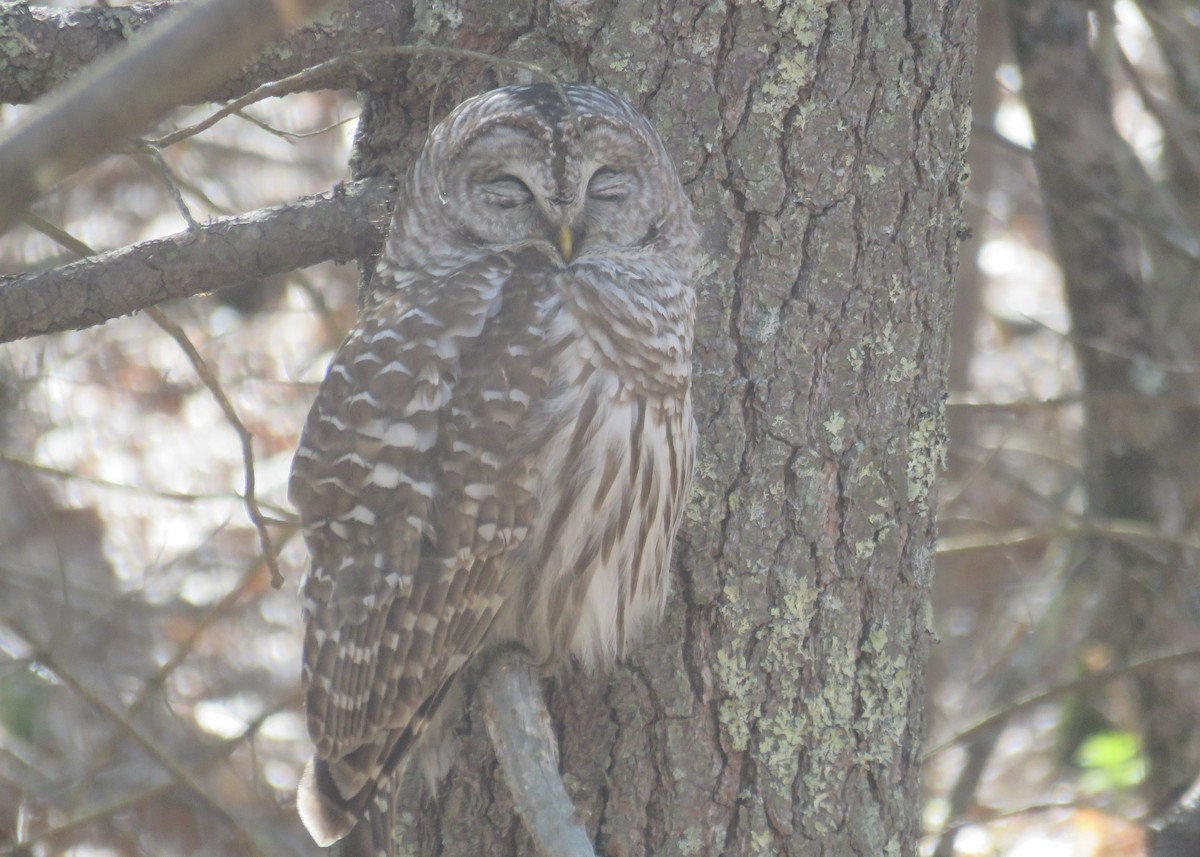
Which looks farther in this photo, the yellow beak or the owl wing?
the yellow beak

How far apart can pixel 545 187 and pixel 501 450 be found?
0.58m

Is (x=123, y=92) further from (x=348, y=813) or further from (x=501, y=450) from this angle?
(x=348, y=813)

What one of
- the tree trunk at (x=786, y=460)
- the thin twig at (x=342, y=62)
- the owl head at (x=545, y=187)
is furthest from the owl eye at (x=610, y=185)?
the thin twig at (x=342, y=62)

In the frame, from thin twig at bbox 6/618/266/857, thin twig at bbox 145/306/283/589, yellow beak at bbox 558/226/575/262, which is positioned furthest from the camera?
thin twig at bbox 6/618/266/857

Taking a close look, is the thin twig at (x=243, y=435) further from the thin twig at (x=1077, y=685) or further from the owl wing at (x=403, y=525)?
the thin twig at (x=1077, y=685)

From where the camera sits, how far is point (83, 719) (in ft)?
19.6

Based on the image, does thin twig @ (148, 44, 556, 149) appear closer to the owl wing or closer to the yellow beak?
the yellow beak

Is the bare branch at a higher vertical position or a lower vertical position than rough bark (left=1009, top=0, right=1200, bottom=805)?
lower

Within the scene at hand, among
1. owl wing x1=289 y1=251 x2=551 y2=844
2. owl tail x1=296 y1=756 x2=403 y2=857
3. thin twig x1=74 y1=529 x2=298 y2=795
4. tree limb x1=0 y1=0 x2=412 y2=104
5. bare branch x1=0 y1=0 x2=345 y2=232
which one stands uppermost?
tree limb x1=0 y1=0 x2=412 y2=104

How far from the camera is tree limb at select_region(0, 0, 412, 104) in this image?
2.73m

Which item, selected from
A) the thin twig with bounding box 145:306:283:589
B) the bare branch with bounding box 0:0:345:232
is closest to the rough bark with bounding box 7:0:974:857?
the thin twig with bounding box 145:306:283:589

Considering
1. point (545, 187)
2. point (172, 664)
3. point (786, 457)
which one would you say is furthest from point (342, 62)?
point (172, 664)

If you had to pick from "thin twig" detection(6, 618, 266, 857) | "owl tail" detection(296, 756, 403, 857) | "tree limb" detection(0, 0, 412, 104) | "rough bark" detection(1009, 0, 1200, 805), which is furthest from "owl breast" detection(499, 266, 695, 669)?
"rough bark" detection(1009, 0, 1200, 805)

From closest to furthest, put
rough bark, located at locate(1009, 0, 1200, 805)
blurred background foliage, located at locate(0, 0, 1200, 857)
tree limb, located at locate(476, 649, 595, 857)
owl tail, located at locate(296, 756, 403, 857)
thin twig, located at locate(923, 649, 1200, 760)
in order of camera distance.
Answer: tree limb, located at locate(476, 649, 595, 857)
owl tail, located at locate(296, 756, 403, 857)
thin twig, located at locate(923, 649, 1200, 760)
blurred background foliage, located at locate(0, 0, 1200, 857)
rough bark, located at locate(1009, 0, 1200, 805)
